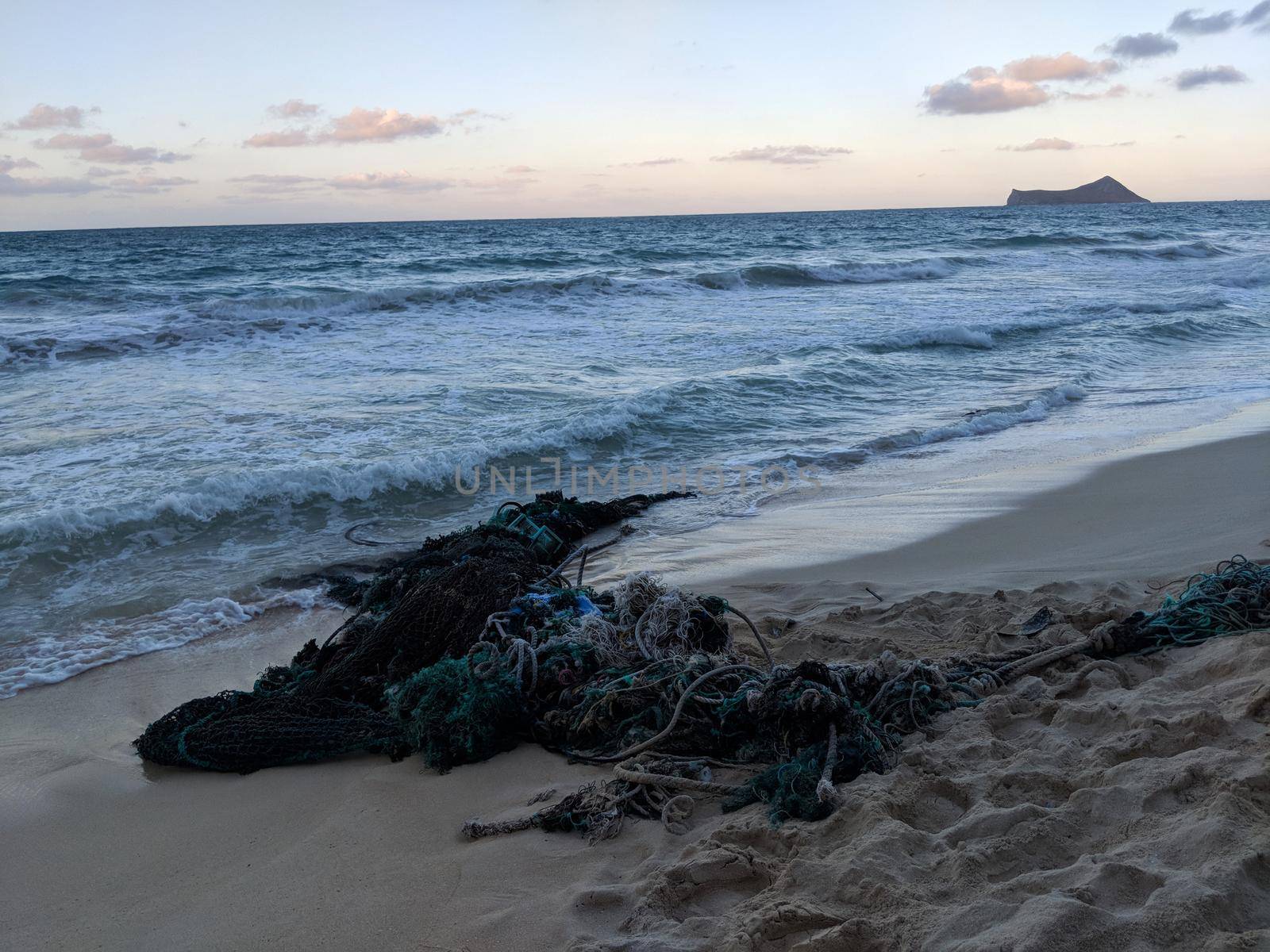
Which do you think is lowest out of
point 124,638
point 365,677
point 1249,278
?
point 124,638

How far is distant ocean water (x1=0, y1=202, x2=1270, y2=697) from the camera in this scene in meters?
6.03

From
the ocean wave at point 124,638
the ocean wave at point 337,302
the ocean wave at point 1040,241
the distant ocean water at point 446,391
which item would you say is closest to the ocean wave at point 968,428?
the distant ocean water at point 446,391

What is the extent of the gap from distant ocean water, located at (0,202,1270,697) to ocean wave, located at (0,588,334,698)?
0.02 meters

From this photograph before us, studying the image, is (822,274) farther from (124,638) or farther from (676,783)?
(676,783)

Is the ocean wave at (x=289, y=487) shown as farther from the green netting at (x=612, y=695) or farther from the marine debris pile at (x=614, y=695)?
the green netting at (x=612, y=695)

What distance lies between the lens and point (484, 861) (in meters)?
2.83

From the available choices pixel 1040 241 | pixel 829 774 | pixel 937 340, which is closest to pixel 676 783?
pixel 829 774

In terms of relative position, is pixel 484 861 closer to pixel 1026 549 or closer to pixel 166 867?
pixel 166 867

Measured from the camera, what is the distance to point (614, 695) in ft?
11.4

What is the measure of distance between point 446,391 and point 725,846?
899 centimetres

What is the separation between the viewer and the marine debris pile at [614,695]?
3.06 meters

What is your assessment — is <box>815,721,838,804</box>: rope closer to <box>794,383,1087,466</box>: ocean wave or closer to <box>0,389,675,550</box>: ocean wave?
<box>0,389,675,550</box>: ocean wave

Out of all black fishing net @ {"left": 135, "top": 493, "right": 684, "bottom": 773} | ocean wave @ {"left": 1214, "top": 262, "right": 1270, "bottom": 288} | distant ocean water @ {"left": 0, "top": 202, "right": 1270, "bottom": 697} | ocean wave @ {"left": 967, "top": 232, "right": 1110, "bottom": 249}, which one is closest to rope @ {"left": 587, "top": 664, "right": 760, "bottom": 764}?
black fishing net @ {"left": 135, "top": 493, "right": 684, "bottom": 773}

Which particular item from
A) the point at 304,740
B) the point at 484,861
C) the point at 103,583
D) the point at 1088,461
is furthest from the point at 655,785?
the point at 1088,461
